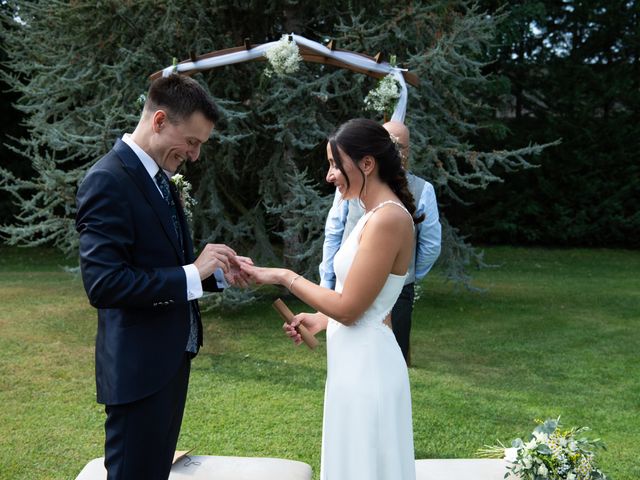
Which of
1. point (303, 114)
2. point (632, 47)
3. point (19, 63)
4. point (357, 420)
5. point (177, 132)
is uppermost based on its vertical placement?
point (632, 47)

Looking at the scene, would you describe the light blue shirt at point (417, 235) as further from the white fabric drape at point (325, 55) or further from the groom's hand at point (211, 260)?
the groom's hand at point (211, 260)

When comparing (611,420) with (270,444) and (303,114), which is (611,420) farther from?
(303,114)

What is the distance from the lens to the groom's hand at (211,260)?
2486mm

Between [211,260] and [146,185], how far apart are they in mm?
357

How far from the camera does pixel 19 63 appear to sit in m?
10.4

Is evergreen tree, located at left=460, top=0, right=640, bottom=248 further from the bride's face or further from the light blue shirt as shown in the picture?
the bride's face

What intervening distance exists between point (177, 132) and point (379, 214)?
2.66ft

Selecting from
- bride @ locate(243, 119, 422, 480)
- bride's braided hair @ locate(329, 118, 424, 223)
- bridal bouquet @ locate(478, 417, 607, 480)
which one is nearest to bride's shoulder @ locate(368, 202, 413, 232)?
bride @ locate(243, 119, 422, 480)

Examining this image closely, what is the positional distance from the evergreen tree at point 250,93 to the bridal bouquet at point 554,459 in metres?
5.26

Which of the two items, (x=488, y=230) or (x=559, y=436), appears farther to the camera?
(x=488, y=230)

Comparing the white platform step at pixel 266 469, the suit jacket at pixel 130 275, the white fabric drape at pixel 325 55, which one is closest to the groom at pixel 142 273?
the suit jacket at pixel 130 275

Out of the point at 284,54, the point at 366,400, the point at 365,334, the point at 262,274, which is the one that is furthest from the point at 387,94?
the point at 366,400

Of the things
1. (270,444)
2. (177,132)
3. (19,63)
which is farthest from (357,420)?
(19,63)

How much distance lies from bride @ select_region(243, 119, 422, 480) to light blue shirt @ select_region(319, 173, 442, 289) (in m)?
1.83
